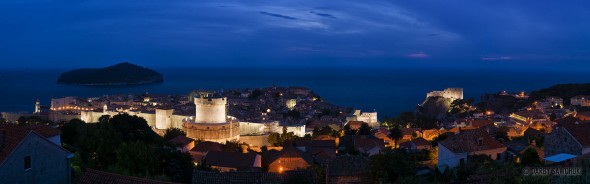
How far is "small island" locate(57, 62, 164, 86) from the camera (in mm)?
114000

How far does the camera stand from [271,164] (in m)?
16.9

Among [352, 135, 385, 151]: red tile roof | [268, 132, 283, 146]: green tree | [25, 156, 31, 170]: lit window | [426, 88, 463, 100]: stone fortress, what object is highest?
[426, 88, 463, 100]: stone fortress

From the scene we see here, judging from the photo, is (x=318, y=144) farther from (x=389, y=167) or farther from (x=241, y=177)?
(x=389, y=167)

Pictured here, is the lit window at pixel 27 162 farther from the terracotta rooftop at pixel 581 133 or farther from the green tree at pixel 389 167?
the terracotta rooftop at pixel 581 133

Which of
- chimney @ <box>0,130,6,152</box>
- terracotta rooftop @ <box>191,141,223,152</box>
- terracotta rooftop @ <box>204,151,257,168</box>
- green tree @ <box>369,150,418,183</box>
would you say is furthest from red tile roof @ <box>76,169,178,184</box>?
terracotta rooftop @ <box>191,141,223,152</box>

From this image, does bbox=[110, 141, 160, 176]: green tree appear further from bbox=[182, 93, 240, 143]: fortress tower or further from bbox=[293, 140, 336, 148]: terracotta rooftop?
bbox=[182, 93, 240, 143]: fortress tower

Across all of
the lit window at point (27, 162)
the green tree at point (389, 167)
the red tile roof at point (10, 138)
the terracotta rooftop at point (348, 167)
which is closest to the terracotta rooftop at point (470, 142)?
the terracotta rooftop at point (348, 167)

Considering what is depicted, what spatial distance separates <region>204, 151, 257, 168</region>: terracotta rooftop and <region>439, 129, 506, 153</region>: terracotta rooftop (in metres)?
5.82

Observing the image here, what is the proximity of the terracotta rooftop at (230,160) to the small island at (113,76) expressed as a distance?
4059 inches

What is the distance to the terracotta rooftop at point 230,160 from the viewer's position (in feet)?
53.1

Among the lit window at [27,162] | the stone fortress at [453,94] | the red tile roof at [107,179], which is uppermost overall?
the stone fortress at [453,94]

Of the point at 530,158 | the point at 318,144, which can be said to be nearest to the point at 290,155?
the point at 318,144

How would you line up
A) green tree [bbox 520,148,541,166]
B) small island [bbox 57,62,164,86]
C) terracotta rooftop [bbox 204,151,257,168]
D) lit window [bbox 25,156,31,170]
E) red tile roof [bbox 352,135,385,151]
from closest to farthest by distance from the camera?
lit window [bbox 25,156,31,170]
green tree [bbox 520,148,541,166]
terracotta rooftop [bbox 204,151,257,168]
red tile roof [bbox 352,135,385,151]
small island [bbox 57,62,164,86]

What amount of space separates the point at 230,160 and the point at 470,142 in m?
7.10
